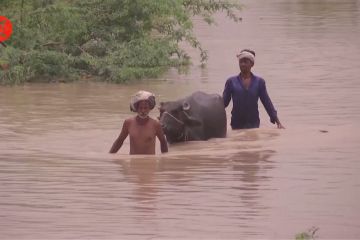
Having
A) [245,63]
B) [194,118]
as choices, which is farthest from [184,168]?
[245,63]

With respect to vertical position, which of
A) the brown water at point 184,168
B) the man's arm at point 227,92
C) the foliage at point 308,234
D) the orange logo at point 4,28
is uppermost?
the orange logo at point 4,28

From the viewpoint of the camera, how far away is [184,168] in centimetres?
1095

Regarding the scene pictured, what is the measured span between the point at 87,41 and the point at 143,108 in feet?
26.7

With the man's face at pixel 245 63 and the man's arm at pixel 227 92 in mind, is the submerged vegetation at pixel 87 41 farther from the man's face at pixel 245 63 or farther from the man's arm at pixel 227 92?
the man's face at pixel 245 63

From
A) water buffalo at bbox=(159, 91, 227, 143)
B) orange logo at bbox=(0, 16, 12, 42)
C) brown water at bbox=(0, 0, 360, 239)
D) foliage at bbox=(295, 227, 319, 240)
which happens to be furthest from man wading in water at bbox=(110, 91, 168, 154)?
orange logo at bbox=(0, 16, 12, 42)

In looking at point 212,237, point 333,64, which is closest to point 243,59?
point 212,237

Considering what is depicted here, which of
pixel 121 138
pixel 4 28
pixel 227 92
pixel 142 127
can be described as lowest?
pixel 121 138

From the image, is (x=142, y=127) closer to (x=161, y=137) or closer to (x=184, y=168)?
(x=161, y=137)

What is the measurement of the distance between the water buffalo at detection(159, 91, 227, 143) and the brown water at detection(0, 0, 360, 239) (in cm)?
21

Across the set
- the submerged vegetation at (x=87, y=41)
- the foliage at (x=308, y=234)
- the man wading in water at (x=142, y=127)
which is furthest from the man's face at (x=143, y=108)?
the submerged vegetation at (x=87, y=41)

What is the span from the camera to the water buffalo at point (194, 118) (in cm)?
1206

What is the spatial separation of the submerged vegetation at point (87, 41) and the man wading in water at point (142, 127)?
6363mm

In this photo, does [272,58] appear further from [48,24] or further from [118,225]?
[118,225]

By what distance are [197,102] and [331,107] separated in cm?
387
